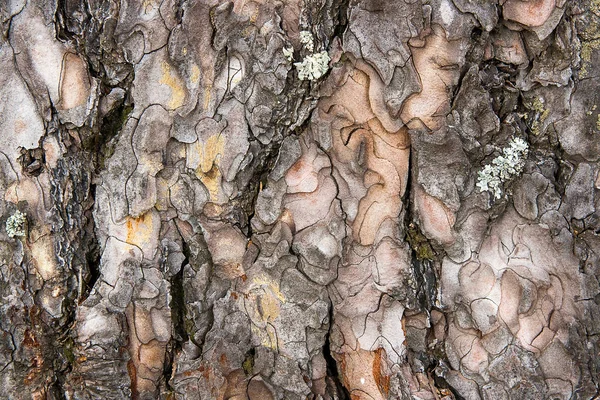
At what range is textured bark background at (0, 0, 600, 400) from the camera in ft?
5.48

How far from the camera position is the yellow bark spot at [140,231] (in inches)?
69.6

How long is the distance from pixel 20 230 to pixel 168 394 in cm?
74

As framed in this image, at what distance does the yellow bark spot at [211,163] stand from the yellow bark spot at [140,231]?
0.23m

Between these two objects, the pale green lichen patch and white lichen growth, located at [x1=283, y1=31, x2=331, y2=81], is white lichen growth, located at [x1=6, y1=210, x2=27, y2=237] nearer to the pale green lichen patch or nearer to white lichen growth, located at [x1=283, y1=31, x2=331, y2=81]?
white lichen growth, located at [x1=283, y1=31, x2=331, y2=81]

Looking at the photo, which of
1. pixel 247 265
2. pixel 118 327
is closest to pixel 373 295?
pixel 247 265

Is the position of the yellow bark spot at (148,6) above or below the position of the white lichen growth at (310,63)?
above

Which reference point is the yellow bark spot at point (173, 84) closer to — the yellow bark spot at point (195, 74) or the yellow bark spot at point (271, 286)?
the yellow bark spot at point (195, 74)

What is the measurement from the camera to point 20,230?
5.84 feet

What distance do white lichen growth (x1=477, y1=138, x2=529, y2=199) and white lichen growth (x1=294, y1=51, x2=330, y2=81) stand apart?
60 centimetres

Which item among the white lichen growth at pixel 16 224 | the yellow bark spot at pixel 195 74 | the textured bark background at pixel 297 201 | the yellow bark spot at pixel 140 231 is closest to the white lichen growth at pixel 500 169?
the textured bark background at pixel 297 201

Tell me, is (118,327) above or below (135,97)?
below

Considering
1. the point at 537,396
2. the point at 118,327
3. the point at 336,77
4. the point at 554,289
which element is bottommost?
the point at 537,396

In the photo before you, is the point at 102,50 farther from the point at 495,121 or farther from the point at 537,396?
the point at 537,396

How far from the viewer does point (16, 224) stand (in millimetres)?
1773
